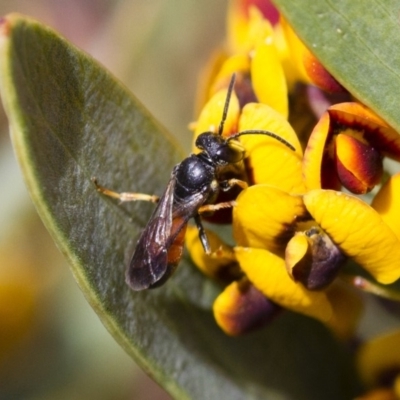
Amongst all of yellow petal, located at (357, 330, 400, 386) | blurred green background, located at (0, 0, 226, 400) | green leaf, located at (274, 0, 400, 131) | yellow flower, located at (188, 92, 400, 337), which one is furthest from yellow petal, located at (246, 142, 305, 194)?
blurred green background, located at (0, 0, 226, 400)

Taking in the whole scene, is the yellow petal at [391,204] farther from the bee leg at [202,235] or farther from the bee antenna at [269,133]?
the bee leg at [202,235]

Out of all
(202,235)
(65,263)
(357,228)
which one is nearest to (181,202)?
(202,235)

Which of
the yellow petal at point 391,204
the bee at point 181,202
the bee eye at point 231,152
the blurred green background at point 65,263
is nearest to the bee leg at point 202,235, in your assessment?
the bee at point 181,202

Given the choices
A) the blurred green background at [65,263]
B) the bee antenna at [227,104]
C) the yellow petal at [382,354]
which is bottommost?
the yellow petal at [382,354]

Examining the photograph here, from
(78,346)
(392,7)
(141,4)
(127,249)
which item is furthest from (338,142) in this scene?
(141,4)

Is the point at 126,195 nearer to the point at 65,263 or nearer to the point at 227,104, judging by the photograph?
the point at 227,104

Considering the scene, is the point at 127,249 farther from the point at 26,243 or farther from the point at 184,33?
the point at 184,33
